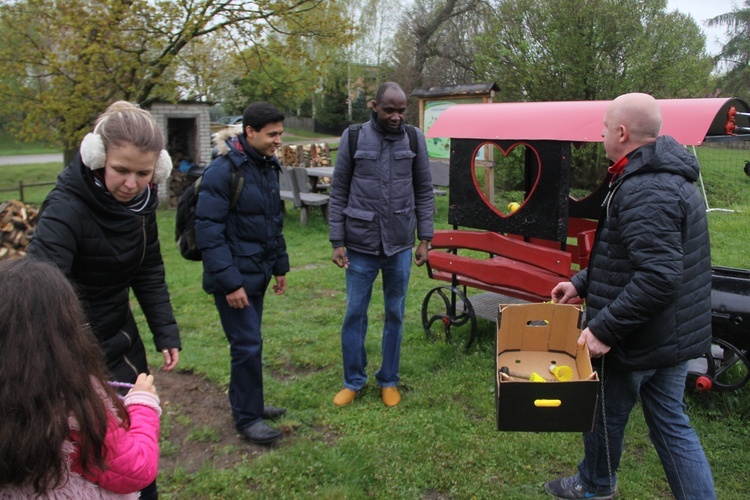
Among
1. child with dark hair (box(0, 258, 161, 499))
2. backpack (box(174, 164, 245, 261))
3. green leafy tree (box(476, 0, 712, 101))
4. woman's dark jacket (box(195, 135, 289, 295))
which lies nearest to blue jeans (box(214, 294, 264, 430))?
woman's dark jacket (box(195, 135, 289, 295))

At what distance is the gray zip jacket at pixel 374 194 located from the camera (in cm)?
406

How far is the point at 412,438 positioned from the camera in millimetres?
3812

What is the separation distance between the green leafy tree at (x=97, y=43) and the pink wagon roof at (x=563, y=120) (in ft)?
30.4

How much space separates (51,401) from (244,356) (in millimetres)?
2236

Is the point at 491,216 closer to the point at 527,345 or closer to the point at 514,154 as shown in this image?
the point at 527,345

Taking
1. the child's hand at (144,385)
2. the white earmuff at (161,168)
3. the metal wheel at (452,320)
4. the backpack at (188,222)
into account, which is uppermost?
the white earmuff at (161,168)

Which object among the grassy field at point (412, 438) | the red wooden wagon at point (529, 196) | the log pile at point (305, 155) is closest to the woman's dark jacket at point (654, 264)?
the grassy field at point (412, 438)

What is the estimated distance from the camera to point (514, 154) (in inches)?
516

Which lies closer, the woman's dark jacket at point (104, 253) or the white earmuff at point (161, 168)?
the woman's dark jacket at point (104, 253)

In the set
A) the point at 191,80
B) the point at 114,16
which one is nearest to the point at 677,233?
the point at 114,16

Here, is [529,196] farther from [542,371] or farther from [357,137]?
[542,371]

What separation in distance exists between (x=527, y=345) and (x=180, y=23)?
39.1 feet

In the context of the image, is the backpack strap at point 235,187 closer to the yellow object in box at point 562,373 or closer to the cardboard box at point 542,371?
the cardboard box at point 542,371

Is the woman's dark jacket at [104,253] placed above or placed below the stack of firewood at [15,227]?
above
